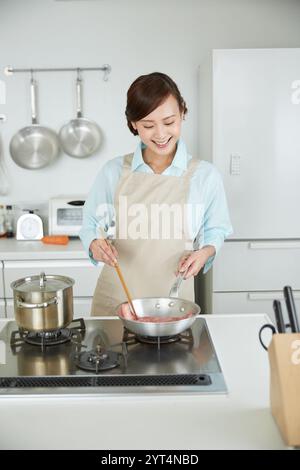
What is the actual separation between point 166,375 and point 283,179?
2023mm

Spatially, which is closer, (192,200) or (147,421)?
(147,421)

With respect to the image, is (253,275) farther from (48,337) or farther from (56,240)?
(48,337)

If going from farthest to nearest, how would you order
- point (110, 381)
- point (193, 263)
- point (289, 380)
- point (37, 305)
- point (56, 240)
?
point (56, 240), point (193, 263), point (37, 305), point (110, 381), point (289, 380)

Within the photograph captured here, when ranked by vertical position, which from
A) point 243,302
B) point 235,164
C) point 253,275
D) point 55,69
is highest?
point 55,69

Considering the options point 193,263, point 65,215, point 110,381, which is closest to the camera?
point 110,381

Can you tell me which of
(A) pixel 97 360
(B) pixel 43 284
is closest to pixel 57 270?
(B) pixel 43 284

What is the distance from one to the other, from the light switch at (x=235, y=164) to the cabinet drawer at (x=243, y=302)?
0.75 m

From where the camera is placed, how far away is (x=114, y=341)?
159cm

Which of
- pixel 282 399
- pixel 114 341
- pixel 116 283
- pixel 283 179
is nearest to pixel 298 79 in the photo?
pixel 283 179

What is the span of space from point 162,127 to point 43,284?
743 millimetres

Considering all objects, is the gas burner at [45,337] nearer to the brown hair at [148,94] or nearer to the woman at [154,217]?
the woman at [154,217]

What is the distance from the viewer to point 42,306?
1.45 meters

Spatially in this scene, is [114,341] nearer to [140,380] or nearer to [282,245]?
[140,380]

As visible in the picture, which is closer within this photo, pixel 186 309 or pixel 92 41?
pixel 186 309
